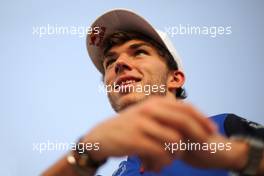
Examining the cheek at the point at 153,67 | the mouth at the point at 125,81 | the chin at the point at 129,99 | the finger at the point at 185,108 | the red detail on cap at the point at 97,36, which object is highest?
the finger at the point at 185,108

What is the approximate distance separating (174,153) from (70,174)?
167 mm

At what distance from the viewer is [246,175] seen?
1.08ft

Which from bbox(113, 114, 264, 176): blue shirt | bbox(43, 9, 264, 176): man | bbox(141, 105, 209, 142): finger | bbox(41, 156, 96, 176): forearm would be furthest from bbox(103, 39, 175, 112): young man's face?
bbox(141, 105, 209, 142): finger

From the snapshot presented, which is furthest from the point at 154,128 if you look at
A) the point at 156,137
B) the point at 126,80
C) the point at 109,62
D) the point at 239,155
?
the point at 109,62

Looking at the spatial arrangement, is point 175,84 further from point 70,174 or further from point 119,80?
point 70,174

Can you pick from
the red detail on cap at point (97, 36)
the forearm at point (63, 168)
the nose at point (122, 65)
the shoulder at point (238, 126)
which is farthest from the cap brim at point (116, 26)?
the forearm at point (63, 168)

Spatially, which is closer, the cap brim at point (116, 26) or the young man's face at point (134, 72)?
the young man's face at point (134, 72)

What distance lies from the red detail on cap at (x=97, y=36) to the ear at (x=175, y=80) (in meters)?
0.24

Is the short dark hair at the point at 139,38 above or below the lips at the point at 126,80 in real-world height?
above

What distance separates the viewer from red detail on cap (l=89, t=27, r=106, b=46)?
87 cm

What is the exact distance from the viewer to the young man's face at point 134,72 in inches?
27.1

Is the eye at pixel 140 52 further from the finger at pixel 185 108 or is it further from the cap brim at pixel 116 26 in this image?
the finger at pixel 185 108

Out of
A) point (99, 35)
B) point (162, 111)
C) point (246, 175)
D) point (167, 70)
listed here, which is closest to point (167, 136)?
point (162, 111)

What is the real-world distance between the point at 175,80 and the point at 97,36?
0.91 feet
